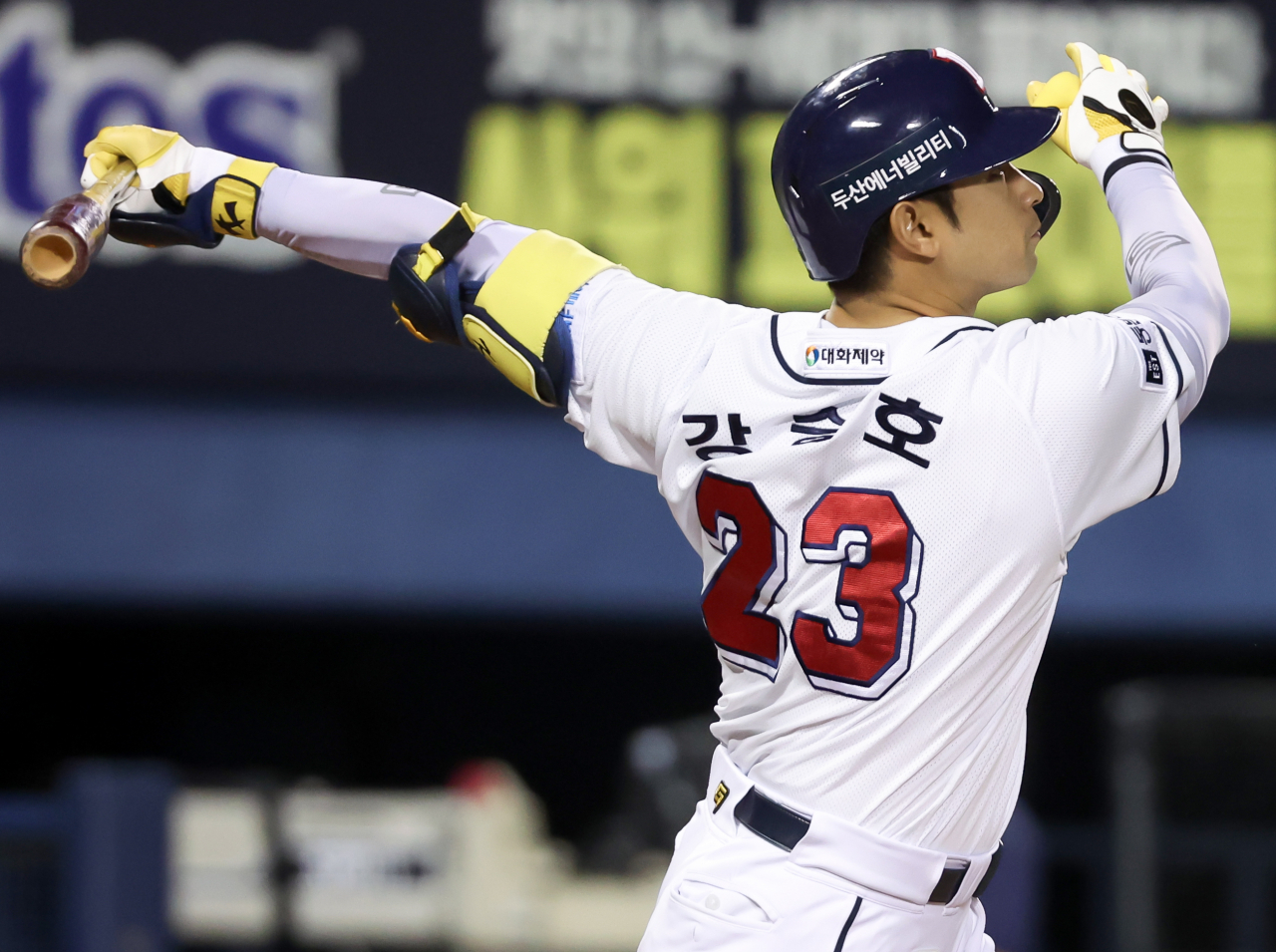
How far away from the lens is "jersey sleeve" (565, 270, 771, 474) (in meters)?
2.56

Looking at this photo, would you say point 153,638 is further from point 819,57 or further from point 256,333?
point 819,57

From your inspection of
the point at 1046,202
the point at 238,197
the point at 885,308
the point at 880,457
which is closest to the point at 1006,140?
the point at 1046,202

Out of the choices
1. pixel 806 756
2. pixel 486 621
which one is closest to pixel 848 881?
pixel 806 756

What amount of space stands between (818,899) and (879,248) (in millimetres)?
887

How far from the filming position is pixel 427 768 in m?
9.27

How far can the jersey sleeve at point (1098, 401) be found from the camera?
2.38 m

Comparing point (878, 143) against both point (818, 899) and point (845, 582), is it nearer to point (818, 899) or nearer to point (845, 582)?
point (845, 582)

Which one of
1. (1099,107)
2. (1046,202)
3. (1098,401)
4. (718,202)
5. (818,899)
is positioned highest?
(1099,107)

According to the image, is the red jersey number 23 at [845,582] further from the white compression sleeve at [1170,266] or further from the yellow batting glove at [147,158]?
the yellow batting glove at [147,158]

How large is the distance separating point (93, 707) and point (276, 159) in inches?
125

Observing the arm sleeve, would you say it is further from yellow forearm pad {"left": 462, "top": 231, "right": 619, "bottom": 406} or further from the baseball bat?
the baseball bat

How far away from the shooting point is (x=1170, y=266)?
2.60 m

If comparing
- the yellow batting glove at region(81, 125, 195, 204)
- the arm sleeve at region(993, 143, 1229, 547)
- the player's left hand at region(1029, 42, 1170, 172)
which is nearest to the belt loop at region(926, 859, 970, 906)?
the arm sleeve at region(993, 143, 1229, 547)

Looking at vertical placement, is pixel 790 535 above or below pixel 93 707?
above
